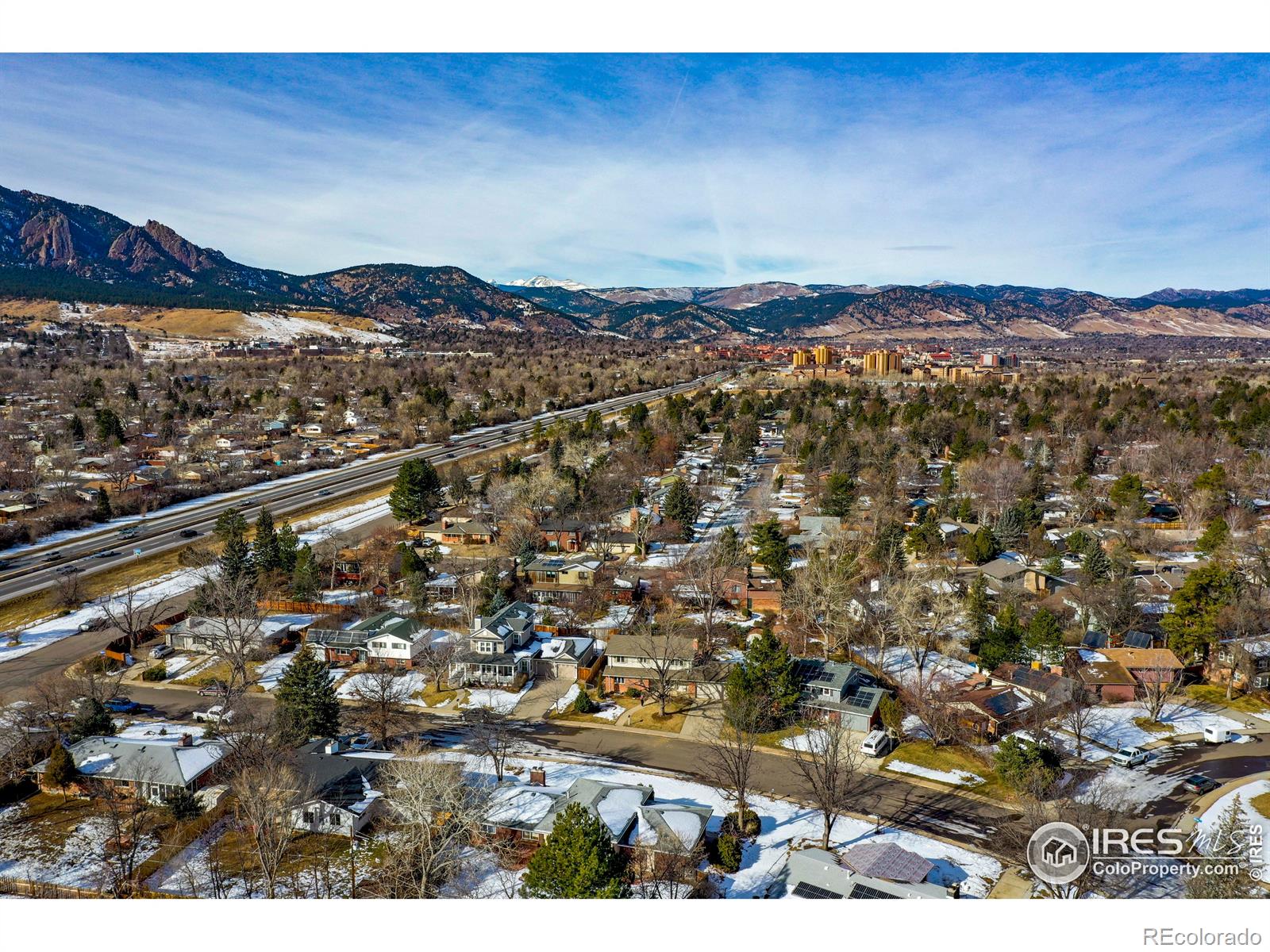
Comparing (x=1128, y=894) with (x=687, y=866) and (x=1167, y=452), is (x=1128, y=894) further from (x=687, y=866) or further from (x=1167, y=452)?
(x=1167, y=452)

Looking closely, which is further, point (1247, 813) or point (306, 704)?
point (306, 704)

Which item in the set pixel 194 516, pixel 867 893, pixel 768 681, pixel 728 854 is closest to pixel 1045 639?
pixel 768 681

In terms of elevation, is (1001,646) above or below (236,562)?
above

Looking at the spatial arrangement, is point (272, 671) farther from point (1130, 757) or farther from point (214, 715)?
point (1130, 757)

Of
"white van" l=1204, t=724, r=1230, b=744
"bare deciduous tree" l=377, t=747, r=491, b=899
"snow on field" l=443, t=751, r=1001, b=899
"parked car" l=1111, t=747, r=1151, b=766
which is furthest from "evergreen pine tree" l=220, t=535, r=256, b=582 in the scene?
"white van" l=1204, t=724, r=1230, b=744

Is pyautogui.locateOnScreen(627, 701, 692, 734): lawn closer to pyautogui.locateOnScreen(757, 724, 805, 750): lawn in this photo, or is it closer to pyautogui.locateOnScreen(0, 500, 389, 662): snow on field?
pyautogui.locateOnScreen(757, 724, 805, 750): lawn

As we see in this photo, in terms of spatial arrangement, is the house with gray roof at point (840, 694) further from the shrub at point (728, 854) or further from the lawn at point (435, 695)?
the lawn at point (435, 695)

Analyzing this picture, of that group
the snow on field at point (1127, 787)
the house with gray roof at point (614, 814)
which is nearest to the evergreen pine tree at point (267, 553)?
the house with gray roof at point (614, 814)
